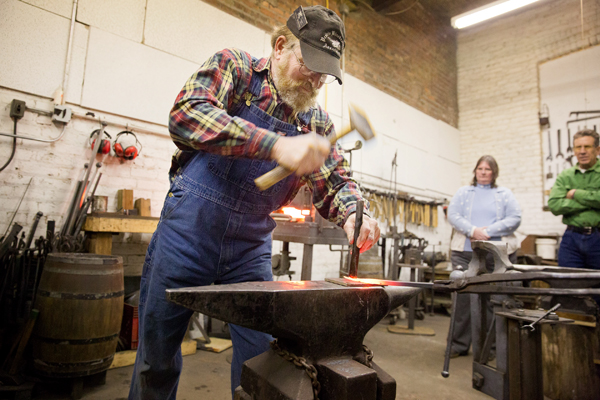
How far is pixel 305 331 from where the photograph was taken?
37.5 inches

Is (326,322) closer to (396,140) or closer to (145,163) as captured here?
(145,163)

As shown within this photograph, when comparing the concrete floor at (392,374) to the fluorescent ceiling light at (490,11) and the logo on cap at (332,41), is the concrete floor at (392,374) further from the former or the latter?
the fluorescent ceiling light at (490,11)

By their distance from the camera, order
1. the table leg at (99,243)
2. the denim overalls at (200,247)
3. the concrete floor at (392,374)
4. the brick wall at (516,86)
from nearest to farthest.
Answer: the denim overalls at (200,247), the concrete floor at (392,374), the table leg at (99,243), the brick wall at (516,86)

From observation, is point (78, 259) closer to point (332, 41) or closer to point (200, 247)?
point (200, 247)

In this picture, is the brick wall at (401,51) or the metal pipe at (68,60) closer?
the metal pipe at (68,60)

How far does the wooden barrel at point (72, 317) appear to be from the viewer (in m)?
2.24

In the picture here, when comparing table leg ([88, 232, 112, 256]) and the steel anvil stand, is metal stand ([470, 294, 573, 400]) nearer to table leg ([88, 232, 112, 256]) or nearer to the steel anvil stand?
the steel anvil stand

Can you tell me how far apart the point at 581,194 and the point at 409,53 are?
17.2 feet

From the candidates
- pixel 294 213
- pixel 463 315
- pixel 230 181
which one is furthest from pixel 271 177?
pixel 463 315

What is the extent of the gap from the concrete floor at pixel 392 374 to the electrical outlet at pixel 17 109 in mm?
2174

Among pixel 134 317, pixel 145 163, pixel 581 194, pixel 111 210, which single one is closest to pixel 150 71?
pixel 145 163

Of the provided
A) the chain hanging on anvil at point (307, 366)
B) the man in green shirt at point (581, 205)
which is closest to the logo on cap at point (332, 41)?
the chain hanging on anvil at point (307, 366)

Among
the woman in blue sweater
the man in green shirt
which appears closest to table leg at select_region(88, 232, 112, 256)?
the woman in blue sweater

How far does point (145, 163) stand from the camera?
3822 mm
